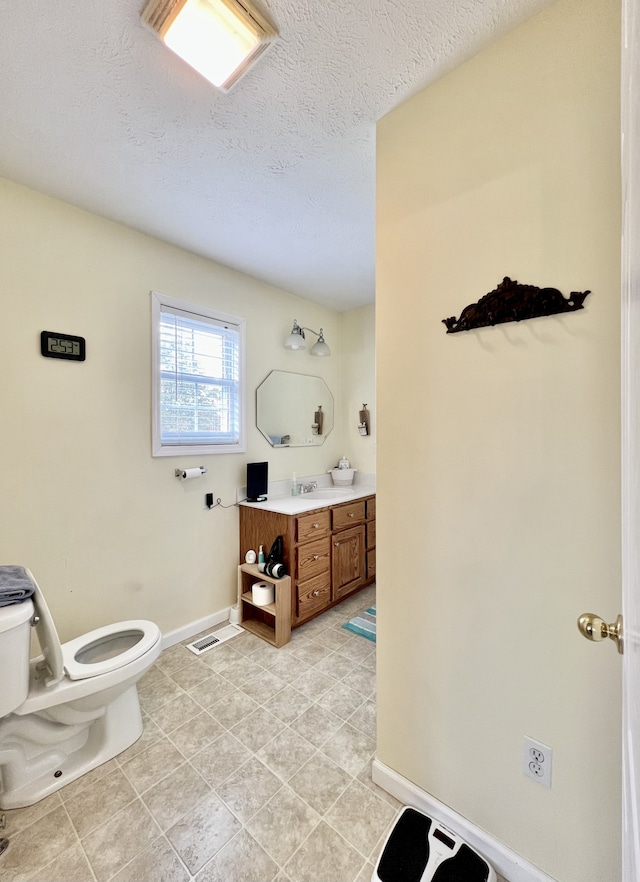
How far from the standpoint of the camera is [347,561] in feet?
9.14

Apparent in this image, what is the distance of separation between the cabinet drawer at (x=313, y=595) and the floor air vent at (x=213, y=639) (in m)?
0.47

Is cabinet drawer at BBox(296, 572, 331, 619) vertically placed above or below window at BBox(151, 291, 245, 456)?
below

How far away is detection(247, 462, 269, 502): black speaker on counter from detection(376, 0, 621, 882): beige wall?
1.53 m

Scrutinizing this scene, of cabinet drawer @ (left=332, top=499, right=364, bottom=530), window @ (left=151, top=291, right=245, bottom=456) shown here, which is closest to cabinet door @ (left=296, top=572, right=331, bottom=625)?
cabinet drawer @ (left=332, top=499, right=364, bottom=530)

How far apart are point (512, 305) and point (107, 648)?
7.48ft

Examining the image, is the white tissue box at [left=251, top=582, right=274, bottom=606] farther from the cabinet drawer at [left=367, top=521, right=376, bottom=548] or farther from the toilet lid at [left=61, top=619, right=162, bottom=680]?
the cabinet drawer at [left=367, top=521, right=376, bottom=548]

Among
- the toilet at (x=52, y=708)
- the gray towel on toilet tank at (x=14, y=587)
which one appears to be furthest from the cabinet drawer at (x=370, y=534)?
the gray towel on toilet tank at (x=14, y=587)

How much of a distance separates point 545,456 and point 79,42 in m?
1.86

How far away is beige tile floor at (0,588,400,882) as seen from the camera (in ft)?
3.56

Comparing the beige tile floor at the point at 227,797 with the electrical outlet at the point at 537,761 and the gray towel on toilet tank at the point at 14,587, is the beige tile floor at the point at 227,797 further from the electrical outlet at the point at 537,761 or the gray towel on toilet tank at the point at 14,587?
the gray towel on toilet tank at the point at 14,587

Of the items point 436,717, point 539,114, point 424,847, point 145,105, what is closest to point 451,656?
point 436,717

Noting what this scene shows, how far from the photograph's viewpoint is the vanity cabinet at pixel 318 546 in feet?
7.72

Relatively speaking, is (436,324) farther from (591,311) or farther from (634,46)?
(634,46)

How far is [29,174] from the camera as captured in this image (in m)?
1.61
